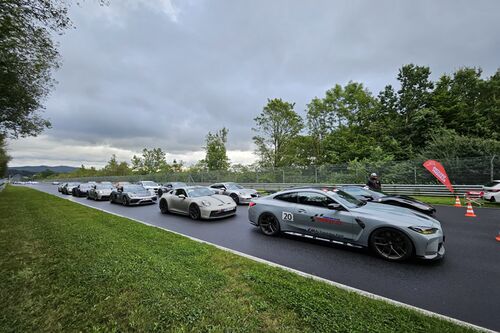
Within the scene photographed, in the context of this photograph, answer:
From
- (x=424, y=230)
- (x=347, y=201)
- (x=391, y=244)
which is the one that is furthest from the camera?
(x=347, y=201)

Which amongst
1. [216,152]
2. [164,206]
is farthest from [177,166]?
[164,206]

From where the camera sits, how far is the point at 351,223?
184 inches

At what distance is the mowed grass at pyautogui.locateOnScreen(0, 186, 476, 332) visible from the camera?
2361 mm

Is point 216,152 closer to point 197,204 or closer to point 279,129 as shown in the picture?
point 279,129

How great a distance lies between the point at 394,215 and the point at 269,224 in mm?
3000

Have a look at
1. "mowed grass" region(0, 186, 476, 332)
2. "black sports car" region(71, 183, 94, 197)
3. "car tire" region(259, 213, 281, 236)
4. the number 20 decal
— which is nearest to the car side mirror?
the number 20 decal

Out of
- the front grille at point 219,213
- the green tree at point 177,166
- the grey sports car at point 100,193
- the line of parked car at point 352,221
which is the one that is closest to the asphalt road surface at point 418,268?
the line of parked car at point 352,221

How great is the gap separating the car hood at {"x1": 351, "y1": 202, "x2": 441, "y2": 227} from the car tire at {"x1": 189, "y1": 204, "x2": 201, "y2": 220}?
578cm

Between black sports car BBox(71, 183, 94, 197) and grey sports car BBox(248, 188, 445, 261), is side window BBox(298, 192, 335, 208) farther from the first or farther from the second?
black sports car BBox(71, 183, 94, 197)

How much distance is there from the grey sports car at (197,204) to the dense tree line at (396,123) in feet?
56.7

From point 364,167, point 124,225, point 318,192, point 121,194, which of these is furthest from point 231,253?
point 364,167

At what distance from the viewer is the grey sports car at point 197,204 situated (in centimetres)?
841

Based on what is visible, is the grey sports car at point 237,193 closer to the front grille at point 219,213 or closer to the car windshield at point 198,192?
the car windshield at point 198,192

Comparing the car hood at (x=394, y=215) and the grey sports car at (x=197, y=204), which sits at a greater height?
the car hood at (x=394, y=215)
